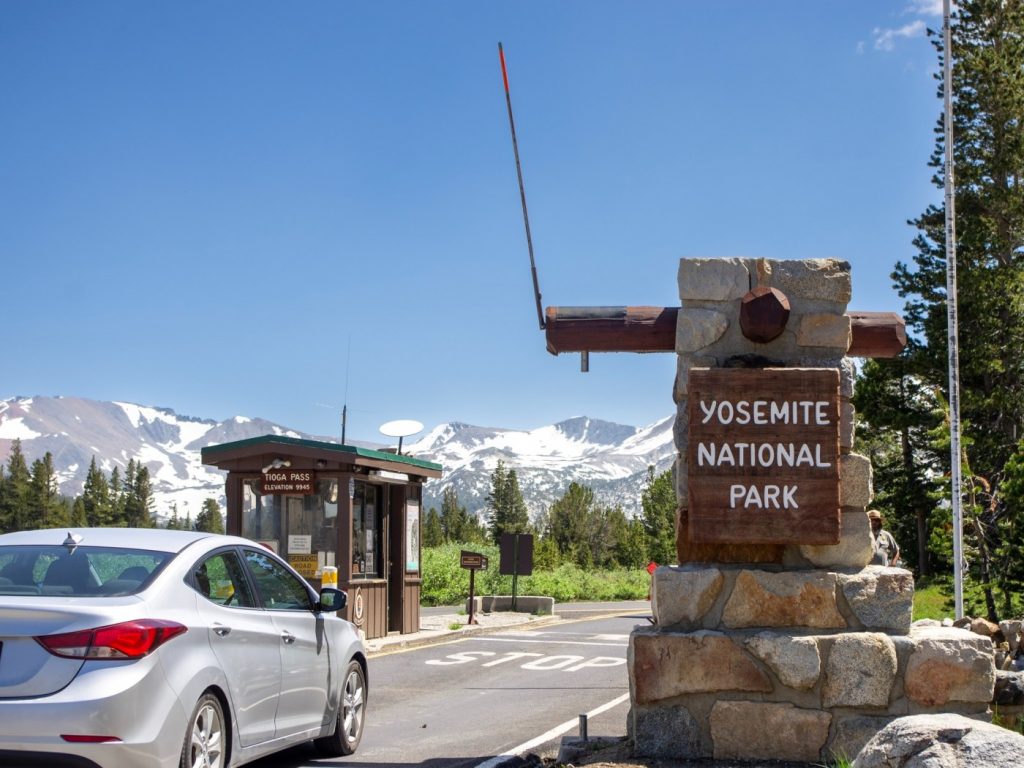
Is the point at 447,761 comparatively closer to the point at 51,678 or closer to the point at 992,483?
the point at 51,678

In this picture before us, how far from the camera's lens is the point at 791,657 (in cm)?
727

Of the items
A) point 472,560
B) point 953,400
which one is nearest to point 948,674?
point 953,400

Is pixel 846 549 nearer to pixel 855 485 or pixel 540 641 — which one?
pixel 855 485

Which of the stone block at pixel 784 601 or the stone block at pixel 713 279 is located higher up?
the stone block at pixel 713 279

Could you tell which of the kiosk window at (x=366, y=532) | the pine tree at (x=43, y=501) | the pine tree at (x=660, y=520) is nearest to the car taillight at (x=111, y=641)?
the kiosk window at (x=366, y=532)

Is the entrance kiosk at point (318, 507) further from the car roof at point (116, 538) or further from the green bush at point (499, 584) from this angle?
the green bush at point (499, 584)

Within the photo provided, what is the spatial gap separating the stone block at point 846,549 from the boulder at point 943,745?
2.51 meters

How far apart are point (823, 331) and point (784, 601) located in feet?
5.87

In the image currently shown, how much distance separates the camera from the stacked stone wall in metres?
7.25

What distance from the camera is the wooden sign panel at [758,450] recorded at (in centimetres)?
758

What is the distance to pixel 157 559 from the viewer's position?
671cm

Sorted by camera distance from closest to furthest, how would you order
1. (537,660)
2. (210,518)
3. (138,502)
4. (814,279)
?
(814,279) → (537,660) → (138,502) → (210,518)

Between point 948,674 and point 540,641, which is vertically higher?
point 948,674

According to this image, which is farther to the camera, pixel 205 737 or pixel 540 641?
pixel 540 641
